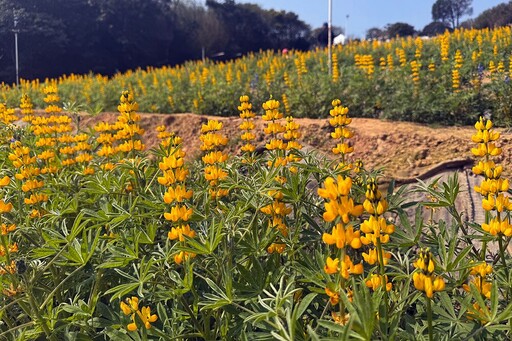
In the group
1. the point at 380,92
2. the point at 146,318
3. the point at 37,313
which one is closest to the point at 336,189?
the point at 146,318

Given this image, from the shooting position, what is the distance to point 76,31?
2244 centimetres

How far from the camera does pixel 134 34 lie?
2550 cm

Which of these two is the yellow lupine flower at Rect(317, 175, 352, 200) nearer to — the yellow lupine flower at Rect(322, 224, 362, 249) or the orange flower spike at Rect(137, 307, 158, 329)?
the yellow lupine flower at Rect(322, 224, 362, 249)

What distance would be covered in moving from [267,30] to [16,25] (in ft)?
80.9

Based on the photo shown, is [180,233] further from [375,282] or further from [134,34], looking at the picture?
[134,34]

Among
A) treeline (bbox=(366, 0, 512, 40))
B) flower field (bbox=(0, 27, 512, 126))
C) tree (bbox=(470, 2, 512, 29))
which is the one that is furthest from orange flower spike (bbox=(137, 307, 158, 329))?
tree (bbox=(470, 2, 512, 29))

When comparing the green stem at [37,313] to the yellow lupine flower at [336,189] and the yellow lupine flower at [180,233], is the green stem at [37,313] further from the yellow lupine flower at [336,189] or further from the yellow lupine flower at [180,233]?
the yellow lupine flower at [336,189]

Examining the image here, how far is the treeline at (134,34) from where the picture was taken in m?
18.5

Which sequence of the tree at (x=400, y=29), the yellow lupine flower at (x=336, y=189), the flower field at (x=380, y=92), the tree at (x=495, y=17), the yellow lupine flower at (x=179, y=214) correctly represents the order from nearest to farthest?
the yellow lupine flower at (x=336, y=189) < the yellow lupine flower at (x=179, y=214) < the flower field at (x=380, y=92) < the tree at (x=495, y=17) < the tree at (x=400, y=29)

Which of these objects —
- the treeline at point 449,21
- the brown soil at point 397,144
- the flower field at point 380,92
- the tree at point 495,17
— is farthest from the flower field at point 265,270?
the tree at point 495,17

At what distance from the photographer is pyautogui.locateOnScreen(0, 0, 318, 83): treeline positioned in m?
18.5

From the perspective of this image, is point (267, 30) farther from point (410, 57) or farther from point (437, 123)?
point (437, 123)

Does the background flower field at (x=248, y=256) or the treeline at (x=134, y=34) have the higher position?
the treeline at (x=134, y=34)

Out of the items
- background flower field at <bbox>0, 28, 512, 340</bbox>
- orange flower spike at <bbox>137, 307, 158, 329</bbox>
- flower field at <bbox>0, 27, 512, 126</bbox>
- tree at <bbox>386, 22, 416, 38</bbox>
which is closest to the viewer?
background flower field at <bbox>0, 28, 512, 340</bbox>
